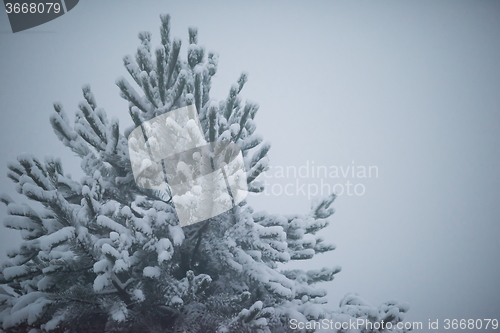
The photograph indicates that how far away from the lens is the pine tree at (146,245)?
2637 mm

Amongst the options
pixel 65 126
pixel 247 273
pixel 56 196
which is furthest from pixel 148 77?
pixel 247 273

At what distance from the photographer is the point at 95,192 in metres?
2.75

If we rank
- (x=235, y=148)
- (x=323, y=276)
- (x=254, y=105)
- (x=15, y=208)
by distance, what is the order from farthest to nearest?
(x=323, y=276) → (x=254, y=105) → (x=235, y=148) → (x=15, y=208)

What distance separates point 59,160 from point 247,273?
2118 mm

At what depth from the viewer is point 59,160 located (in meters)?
2.88

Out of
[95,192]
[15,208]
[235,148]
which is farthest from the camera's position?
[235,148]

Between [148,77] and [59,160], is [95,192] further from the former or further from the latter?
[148,77]

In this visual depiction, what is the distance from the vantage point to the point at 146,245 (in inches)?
115

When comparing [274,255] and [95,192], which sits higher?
[95,192]

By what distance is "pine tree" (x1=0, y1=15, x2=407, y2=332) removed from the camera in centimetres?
264

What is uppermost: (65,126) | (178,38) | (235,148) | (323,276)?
(178,38)

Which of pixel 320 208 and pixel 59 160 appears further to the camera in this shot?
pixel 320 208

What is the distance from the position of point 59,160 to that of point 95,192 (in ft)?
1.65

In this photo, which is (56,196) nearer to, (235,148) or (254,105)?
(235,148)
